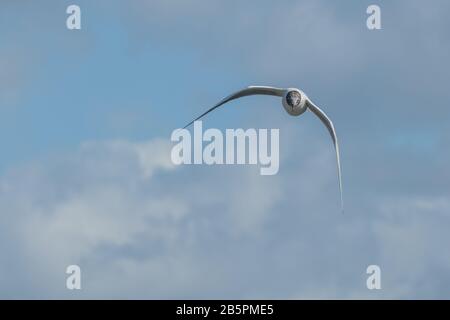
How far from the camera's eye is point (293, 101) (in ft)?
481

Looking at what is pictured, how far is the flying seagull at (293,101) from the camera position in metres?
147

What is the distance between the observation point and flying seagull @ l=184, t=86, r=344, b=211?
481 feet

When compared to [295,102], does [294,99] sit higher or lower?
higher

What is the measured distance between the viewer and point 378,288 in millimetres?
136250
